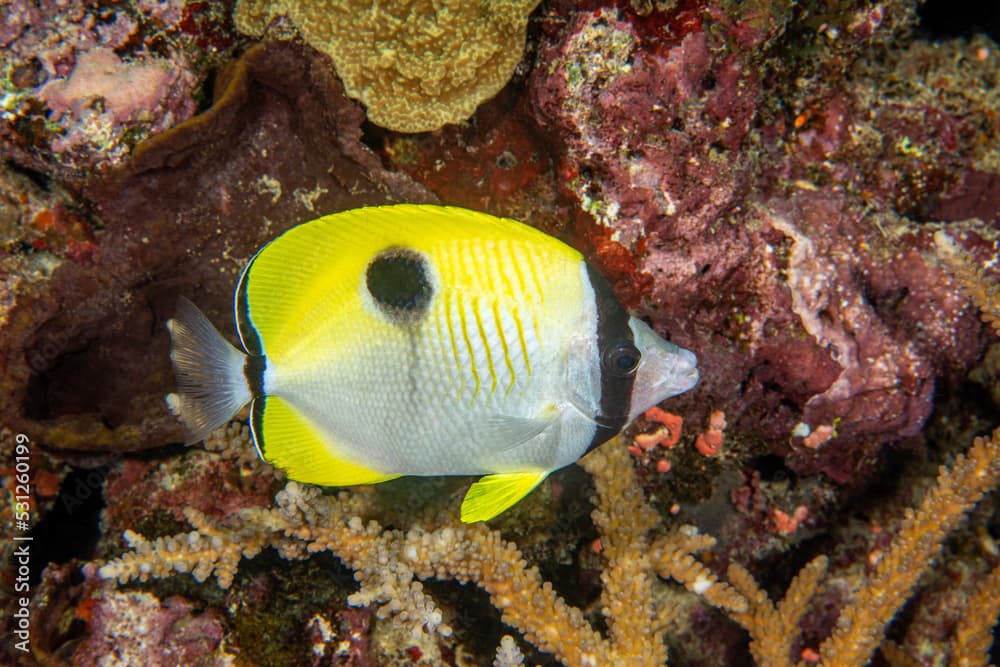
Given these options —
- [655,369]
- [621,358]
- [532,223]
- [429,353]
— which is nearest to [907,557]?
[655,369]

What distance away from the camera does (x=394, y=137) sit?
2576 millimetres

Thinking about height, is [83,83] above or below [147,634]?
above

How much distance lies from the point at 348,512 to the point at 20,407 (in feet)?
4.33

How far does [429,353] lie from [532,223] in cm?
110

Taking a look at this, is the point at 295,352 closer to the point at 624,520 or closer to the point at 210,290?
the point at 210,290

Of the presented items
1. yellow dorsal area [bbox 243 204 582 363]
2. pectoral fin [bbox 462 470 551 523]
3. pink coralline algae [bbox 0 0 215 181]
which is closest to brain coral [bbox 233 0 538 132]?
pink coralline algae [bbox 0 0 215 181]

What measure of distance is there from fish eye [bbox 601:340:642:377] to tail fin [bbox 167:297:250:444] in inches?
39.9

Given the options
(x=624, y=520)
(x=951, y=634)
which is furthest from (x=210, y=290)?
(x=951, y=634)

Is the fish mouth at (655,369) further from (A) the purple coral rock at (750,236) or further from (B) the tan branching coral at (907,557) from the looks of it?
(B) the tan branching coral at (907,557)

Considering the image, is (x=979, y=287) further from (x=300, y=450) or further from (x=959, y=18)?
(x=300, y=450)

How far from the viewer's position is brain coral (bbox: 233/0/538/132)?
7.63 feet

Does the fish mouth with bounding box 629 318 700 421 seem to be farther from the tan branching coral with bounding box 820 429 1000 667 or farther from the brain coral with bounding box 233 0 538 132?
the tan branching coral with bounding box 820 429 1000 667

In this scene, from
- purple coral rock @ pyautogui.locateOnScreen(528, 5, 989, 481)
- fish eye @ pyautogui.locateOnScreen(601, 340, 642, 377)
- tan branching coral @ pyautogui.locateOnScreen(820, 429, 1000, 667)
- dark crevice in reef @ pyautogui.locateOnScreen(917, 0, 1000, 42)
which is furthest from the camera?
dark crevice in reef @ pyautogui.locateOnScreen(917, 0, 1000, 42)

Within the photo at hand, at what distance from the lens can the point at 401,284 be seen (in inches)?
59.9
